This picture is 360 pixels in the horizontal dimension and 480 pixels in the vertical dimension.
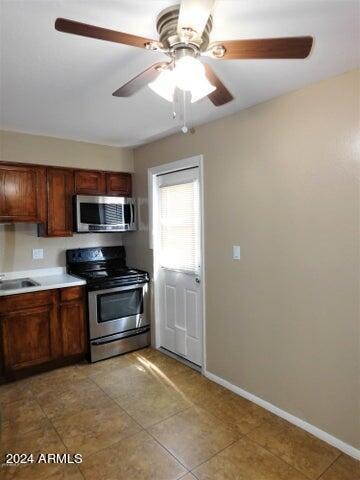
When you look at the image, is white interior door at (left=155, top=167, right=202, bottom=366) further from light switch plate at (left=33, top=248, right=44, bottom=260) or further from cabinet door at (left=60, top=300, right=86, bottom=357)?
light switch plate at (left=33, top=248, right=44, bottom=260)

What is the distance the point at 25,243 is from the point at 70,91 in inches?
74.0

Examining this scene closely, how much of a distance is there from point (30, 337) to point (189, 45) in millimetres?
2848

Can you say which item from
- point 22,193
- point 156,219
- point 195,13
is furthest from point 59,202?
point 195,13

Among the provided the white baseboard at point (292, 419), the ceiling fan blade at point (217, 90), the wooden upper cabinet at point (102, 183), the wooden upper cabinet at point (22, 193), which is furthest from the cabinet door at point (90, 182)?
the white baseboard at point (292, 419)

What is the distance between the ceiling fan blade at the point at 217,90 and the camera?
4.70 ft

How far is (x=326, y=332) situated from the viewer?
2.07 m

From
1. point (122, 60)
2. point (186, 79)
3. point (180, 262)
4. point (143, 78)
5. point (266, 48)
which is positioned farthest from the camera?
point (180, 262)

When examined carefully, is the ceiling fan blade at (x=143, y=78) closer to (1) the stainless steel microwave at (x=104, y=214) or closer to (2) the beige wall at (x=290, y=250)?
(2) the beige wall at (x=290, y=250)

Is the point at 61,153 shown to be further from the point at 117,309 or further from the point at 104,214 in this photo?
the point at 117,309

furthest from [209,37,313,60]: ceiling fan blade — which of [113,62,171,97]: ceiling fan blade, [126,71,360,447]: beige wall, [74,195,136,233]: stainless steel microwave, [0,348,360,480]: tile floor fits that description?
[74,195,136,233]: stainless steel microwave

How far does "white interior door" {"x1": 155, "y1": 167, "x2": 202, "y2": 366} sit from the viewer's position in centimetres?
307

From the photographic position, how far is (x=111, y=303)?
133 inches

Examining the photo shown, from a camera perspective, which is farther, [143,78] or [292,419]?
[292,419]

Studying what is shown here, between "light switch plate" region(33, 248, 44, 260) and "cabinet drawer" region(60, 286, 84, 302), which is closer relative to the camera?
"cabinet drawer" region(60, 286, 84, 302)
